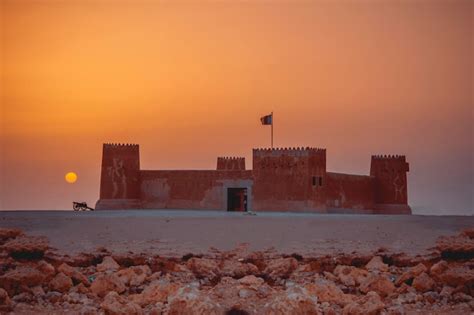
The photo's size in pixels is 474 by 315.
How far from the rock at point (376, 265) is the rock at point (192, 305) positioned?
5240mm

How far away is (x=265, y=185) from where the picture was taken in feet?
106

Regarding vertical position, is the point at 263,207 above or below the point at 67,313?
above

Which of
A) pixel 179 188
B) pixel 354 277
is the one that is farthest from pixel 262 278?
pixel 179 188

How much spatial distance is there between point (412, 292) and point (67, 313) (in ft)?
21.8

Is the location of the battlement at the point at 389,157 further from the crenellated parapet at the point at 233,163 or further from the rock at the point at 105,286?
the rock at the point at 105,286

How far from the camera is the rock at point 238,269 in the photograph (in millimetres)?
14039

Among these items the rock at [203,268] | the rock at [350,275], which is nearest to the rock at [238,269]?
the rock at [203,268]

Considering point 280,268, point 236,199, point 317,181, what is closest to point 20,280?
point 280,268

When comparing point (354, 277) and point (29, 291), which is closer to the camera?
point (29, 291)

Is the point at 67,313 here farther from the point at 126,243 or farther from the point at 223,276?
the point at 126,243

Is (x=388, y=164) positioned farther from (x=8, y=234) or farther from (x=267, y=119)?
(x=8, y=234)

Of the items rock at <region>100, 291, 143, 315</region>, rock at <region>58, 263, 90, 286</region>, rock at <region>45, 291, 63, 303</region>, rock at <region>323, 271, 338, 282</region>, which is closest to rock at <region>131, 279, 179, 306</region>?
rock at <region>100, 291, 143, 315</region>

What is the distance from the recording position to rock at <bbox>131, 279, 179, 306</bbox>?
42.9ft

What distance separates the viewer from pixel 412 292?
1383 cm
